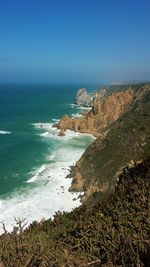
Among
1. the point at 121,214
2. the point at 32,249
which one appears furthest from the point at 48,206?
the point at 32,249

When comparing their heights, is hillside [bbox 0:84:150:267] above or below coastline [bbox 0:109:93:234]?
above

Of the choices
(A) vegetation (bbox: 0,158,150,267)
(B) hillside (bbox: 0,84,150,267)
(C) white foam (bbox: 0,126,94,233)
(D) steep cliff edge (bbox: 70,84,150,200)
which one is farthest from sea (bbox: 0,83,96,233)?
(A) vegetation (bbox: 0,158,150,267)

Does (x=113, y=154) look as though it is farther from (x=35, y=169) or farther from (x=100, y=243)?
(x=100, y=243)

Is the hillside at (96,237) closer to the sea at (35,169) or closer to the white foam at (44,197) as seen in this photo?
the sea at (35,169)

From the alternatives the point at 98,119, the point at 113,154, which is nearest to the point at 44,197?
the point at 113,154

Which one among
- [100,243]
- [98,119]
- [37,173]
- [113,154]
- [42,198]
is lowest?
[42,198]

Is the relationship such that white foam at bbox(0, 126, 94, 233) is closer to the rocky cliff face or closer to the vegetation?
the vegetation

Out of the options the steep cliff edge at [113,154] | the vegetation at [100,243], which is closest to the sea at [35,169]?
the steep cliff edge at [113,154]

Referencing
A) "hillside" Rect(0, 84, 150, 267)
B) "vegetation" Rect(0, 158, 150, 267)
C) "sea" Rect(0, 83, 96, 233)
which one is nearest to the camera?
"vegetation" Rect(0, 158, 150, 267)

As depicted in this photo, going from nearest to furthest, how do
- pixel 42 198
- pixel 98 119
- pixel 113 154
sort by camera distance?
pixel 42 198 → pixel 113 154 → pixel 98 119
